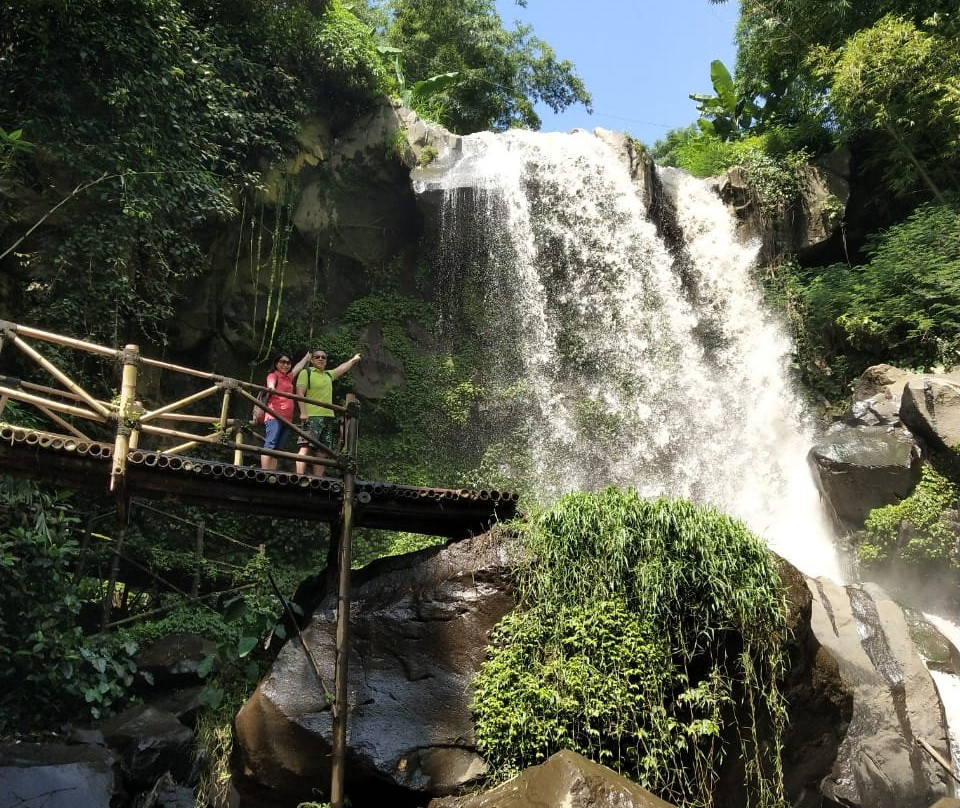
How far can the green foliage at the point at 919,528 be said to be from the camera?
12.1 metres

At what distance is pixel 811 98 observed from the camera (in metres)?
19.3

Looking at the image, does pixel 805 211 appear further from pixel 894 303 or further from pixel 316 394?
pixel 316 394

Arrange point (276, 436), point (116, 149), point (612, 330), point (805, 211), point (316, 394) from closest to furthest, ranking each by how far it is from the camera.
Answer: point (276, 436), point (316, 394), point (116, 149), point (612, 330), point (805, 211)

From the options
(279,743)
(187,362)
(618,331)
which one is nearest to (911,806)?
→ (279,743)

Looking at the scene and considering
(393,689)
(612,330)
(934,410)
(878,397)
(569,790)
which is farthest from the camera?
(612,330)

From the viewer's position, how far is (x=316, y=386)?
8.38 metres

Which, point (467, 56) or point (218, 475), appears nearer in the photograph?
point (218, 475)

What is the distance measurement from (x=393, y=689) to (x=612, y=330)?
1119 cm

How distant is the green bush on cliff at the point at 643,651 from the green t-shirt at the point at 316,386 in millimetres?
2615

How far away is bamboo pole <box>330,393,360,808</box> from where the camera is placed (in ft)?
19.4

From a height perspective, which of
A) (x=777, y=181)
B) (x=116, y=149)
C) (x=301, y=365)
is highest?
(x=777, y=181)

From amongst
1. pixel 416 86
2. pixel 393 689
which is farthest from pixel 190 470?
pixel 416 86

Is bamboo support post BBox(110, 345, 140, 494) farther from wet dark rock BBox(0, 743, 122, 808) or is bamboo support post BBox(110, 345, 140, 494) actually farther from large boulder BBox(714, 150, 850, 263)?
large boulder BBox(714, 150, 850, 263)

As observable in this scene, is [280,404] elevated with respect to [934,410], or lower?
lower
